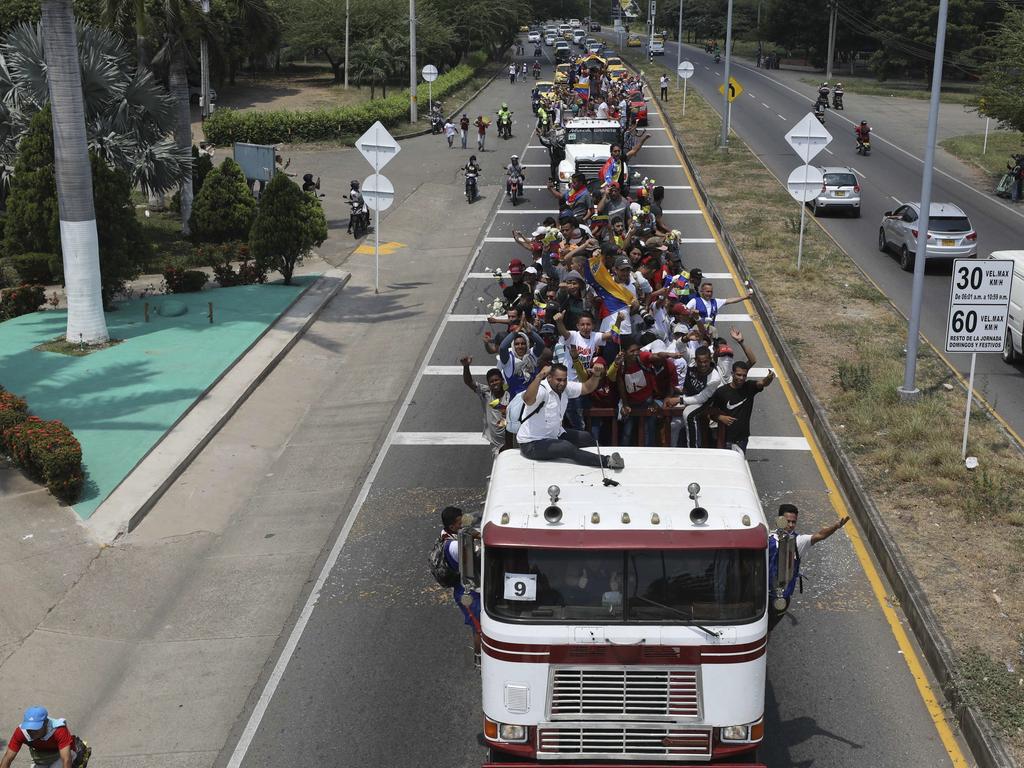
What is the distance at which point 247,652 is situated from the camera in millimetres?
12031

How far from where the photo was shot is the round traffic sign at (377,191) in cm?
2609

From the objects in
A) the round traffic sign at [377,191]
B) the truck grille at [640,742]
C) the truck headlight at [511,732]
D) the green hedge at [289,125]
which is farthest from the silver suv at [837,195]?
the truck headlight at [511,732]

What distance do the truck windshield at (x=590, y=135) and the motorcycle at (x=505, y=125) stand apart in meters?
15.1

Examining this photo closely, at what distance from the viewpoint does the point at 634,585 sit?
27.5ft

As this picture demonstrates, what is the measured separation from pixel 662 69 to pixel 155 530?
7860 cm

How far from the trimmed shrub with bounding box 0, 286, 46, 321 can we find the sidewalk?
574 cm

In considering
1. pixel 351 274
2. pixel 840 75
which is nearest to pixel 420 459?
pixel 351 274

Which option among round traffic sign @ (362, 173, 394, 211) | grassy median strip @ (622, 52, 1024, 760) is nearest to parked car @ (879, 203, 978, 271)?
grassy median strip @ (622, 52, 1024, 760)

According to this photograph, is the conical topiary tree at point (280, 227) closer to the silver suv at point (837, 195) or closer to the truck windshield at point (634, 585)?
the silver suv at point (837, 195)

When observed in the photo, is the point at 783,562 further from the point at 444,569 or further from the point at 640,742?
the point at 444,569

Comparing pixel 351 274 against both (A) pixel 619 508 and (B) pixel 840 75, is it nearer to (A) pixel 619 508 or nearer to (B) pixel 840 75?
(A) pixel 619 508

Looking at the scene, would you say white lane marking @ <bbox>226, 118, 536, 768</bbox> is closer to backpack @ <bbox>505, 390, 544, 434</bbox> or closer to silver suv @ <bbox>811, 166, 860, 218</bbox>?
backpack @ <bbox>505, 390, 544, 434</bbox>

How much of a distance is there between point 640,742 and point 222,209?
2605cm

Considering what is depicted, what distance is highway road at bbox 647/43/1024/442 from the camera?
21.7 metres
